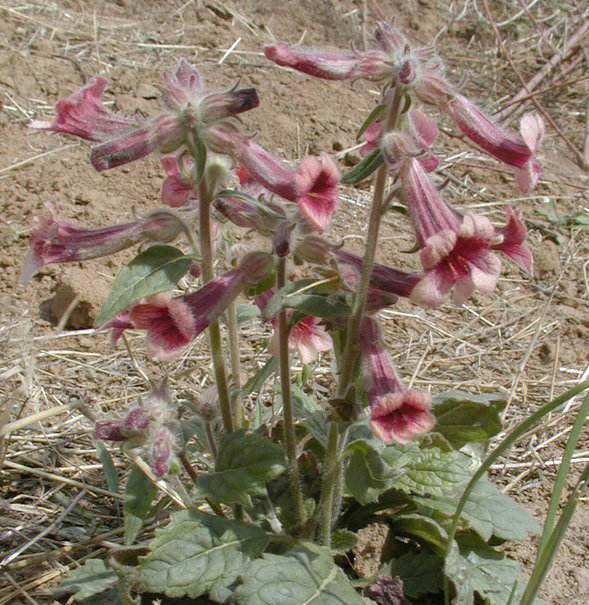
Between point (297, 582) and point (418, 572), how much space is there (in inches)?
20.9

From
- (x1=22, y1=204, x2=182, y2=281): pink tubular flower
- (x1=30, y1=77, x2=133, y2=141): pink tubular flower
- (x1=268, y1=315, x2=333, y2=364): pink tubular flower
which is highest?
(x1=30, y1=77, x2=133, y2=141): pink tubular flower

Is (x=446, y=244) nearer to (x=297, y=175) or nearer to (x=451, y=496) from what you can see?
(x=297, y=175)

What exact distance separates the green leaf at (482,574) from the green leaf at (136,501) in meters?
0.75

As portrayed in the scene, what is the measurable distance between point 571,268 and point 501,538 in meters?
2.01

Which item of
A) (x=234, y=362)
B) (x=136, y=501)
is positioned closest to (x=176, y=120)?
(x=234, y=362)

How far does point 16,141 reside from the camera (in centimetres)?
420

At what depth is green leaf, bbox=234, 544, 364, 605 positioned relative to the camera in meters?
1.83

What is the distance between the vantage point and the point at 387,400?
5.89 feet

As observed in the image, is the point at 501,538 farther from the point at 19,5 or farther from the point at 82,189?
the point at 19,5

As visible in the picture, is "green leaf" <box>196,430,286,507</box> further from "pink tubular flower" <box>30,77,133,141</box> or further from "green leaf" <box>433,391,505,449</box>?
"pink tubular flower" <box>30,77,133,141</box>

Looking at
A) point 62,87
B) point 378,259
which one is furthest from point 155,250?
point 62,87

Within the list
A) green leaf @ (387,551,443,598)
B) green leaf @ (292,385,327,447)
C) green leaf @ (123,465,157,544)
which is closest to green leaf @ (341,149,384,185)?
green leaf @ (292,385,327,447)

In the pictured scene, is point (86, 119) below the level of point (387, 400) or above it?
above

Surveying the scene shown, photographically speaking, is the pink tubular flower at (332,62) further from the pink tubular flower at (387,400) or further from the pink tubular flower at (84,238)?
the pink tubular flower at (387,400)
